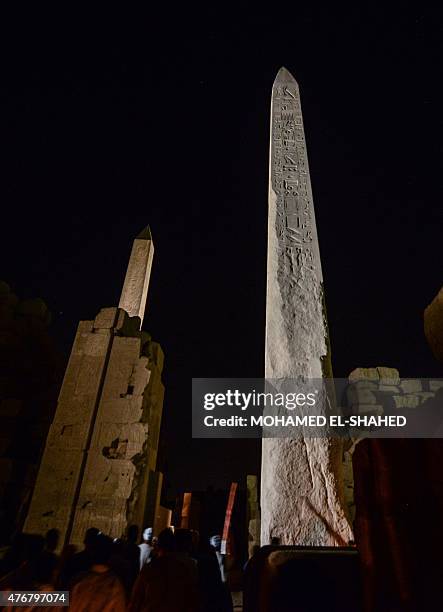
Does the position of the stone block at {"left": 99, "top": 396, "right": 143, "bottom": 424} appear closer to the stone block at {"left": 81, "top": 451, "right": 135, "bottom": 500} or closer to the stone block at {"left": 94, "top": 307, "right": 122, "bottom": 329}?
the stone block at {"left": 81, "top": 451, "right": 135, "bottom": 500}

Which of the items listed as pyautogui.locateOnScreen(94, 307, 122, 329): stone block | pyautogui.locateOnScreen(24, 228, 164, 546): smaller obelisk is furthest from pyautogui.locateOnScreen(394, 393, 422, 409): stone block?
pyautogui.locateOnScreen(94, 307, 122, 329): stone block

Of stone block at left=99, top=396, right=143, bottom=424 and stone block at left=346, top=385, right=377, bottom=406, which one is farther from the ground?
stone block at left=346, top=385, right=377, bottom=406

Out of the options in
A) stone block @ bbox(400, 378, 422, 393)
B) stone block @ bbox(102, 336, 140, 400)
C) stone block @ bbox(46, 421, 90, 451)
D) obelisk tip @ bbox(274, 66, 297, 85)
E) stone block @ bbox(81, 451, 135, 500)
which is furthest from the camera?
obelisk tip @ bbox(274, 66, 297, 85)

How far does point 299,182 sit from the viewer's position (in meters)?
4.93

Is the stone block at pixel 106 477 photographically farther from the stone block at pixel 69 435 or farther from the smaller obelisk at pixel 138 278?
the smaller obelisk at pixel 138 278

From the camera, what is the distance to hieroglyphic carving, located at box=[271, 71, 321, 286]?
417 centimetres

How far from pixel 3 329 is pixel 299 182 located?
4445 mm

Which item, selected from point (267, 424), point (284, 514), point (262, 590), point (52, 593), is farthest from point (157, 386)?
point (262, 590)

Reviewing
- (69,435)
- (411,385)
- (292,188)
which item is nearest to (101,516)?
(69,435)

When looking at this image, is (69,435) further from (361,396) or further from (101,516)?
(361,396)

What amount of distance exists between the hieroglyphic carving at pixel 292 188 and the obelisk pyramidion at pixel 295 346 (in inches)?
0.4

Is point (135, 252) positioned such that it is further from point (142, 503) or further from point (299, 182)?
point (142, 503)

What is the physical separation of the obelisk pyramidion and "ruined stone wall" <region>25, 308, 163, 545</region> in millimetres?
1972

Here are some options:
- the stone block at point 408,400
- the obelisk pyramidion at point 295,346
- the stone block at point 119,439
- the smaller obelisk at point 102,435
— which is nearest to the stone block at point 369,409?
the stone block at point 408,400
